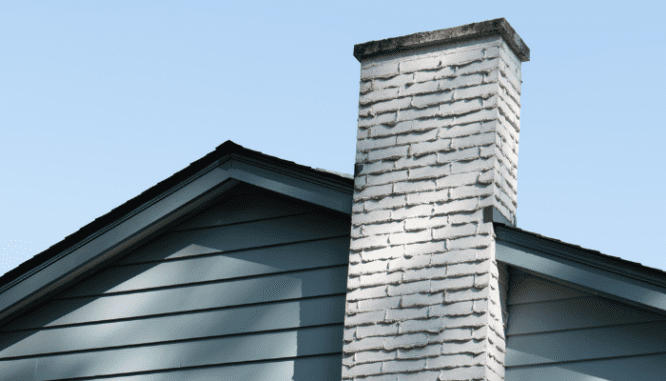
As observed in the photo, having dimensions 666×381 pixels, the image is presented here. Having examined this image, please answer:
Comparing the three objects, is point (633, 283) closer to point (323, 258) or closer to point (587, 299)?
point (587, 299)

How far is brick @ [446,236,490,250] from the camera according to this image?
5.80 metres

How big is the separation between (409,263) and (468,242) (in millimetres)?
389

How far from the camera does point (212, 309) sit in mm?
6828

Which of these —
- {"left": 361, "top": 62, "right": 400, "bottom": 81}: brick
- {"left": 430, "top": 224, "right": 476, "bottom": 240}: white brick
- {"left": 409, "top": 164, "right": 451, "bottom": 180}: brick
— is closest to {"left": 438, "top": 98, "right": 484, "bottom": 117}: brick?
{"left": 409, "top": 164, "right": 451, "bottom": 180}: brick

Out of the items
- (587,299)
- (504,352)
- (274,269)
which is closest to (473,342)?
(504,352)

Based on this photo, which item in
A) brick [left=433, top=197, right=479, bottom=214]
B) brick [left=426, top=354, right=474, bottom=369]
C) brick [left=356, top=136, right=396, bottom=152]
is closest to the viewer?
brick [left=426, top=354, right=474, bottom=369]

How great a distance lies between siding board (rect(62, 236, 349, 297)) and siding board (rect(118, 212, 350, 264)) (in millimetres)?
50

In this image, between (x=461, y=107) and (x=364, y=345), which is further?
(x=461, y=107)

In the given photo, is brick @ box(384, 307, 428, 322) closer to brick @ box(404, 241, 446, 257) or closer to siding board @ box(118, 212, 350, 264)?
brick @ box(404, 241, 446, 257)

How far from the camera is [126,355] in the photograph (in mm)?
6953

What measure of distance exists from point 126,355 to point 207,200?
4.07ft

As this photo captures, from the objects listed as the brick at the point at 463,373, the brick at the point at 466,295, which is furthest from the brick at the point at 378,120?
the brick at the point at 463,373

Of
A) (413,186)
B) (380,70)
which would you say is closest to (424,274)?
(413,186)

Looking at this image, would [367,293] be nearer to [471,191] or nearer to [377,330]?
[377,330]
